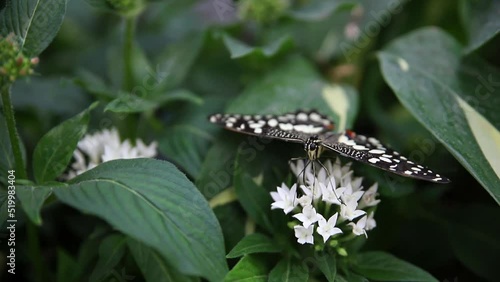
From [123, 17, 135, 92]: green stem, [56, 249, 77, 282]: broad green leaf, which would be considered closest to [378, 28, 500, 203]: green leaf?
[123, 17, 135, 92]: green stem

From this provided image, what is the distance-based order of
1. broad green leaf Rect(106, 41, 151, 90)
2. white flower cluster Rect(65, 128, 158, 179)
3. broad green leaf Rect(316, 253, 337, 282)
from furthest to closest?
broad green leaf Rect(106, 41, 151, 90), white flower cluster Rect(65, 128, 158, 179), broad green leaf Rect(316, 253, 337, 282)

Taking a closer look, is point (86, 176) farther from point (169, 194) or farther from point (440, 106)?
point (440, 106)

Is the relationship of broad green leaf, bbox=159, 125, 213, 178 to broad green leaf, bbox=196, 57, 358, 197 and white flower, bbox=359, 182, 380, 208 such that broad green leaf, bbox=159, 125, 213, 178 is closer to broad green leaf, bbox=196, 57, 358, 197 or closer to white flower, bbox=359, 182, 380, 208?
broad green leaf, bbox=196, 57, 358, 197

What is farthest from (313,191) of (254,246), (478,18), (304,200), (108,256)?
(478,18)

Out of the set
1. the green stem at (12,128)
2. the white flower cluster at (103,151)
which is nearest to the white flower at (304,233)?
the white flower cluster at (103,151)

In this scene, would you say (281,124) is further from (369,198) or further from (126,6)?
(126,6)

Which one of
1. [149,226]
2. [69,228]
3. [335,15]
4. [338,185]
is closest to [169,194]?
[149,226]
